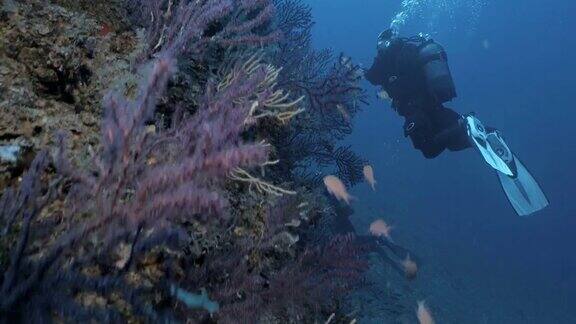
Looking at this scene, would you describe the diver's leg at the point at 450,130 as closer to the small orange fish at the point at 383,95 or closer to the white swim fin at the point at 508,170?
the white swim fin at the point at 508,170

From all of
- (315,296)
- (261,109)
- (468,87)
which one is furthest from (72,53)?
(468,87)

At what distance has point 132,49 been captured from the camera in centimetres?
269

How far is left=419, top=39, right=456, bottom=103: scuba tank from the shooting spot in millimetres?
7500

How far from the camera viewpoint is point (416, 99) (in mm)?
7871

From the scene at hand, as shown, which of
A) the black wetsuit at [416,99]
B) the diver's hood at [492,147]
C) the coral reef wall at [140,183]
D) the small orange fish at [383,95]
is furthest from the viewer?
the small orange fish at [383,95]

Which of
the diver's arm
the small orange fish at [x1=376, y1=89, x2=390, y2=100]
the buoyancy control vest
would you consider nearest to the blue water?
the small orange fish at [x1=376, y1=89, x2=390, y2=100]

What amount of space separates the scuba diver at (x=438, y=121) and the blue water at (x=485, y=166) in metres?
3.71

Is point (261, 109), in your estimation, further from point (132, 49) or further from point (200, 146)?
point (200, 146)

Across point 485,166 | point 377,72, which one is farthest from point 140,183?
point 485,166

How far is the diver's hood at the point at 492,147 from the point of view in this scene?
7062 mm

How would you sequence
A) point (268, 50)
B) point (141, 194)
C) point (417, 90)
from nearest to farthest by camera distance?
1. point (141, 194)
2. point (268, 50)
3. point (417, 90)

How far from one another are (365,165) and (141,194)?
18.4ft

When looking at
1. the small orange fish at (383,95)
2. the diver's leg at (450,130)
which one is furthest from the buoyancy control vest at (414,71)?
the diver's leg at (450,130)

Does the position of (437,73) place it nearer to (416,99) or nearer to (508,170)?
(416,99)
